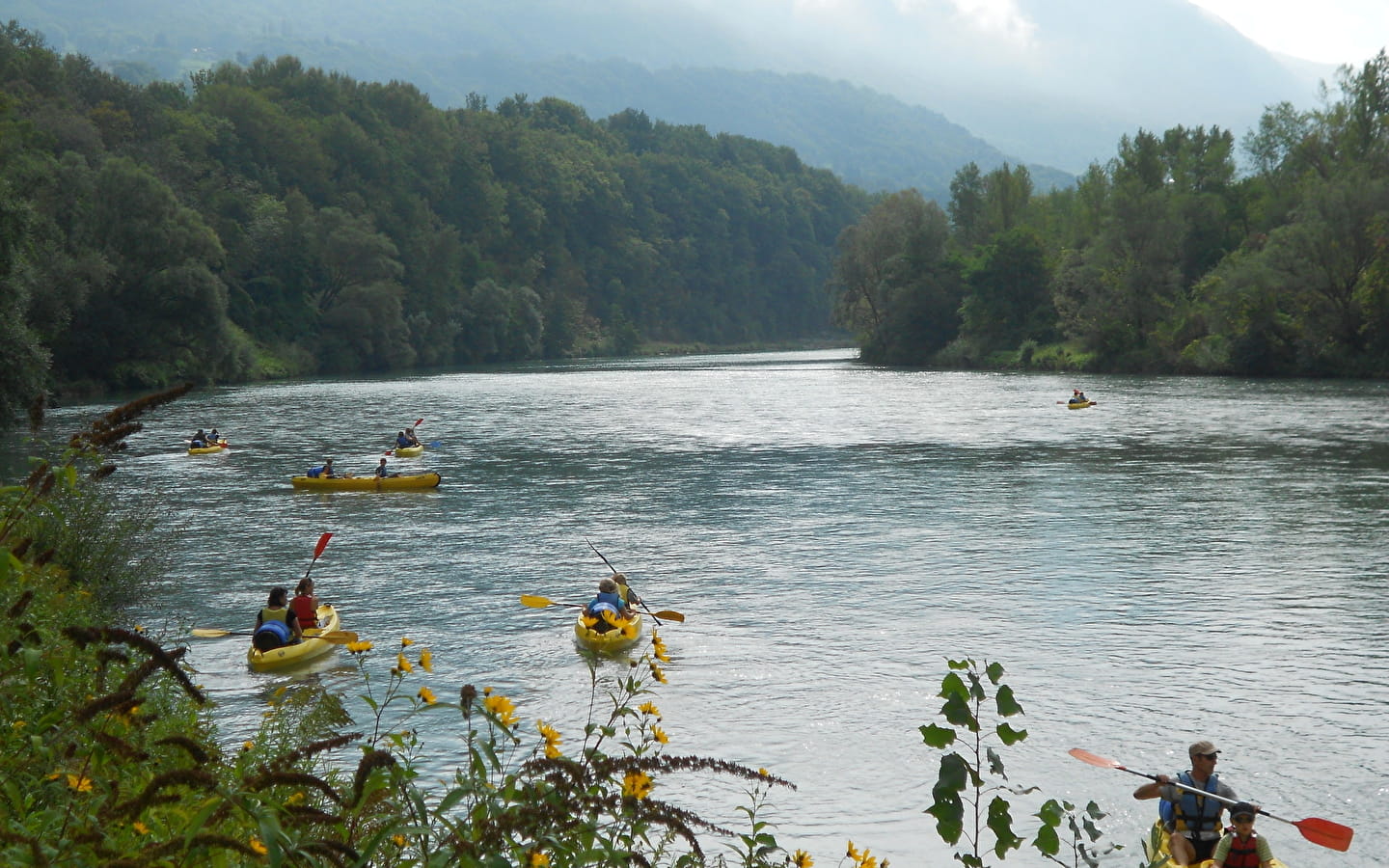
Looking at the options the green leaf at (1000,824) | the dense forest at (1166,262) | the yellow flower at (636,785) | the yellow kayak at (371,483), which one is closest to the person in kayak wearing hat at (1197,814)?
the green leaf at (1000,824)

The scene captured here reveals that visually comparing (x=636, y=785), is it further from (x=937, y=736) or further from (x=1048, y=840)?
(x=1048, y=840)

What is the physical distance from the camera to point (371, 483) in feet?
111

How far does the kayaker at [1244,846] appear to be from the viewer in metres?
9.31

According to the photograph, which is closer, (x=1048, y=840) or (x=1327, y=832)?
(x=1048, y=840)

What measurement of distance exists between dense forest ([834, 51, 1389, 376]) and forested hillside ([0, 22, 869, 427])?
133 feet

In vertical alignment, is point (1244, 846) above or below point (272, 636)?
above

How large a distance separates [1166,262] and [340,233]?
2494 inches

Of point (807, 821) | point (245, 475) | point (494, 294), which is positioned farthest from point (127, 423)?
point (494, 294)

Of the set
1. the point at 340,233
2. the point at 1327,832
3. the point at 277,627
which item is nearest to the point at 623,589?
the point at 277,627

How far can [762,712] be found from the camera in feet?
49.0

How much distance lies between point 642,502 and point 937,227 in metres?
76.0

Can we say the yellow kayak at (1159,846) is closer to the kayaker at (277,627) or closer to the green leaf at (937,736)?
the green leaf at (937,736)

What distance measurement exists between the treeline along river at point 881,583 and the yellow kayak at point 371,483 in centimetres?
38

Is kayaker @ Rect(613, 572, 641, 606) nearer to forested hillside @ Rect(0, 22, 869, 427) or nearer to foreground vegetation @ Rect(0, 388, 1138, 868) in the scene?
foreground vegetation @ Rect(0, 388, 1138, 868)
